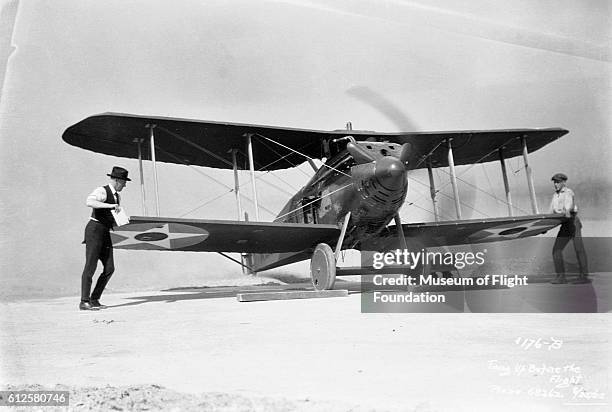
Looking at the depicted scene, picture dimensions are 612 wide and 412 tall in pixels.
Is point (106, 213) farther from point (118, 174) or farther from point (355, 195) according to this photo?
point (355, 195)

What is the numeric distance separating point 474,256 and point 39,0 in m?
6.04

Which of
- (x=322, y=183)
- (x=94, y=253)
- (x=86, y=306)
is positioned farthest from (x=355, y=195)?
(x=86, y=306)

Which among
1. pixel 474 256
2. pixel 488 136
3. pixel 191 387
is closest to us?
pixel 191 387

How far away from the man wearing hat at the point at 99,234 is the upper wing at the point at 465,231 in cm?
475

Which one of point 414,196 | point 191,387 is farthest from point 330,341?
point 414,196

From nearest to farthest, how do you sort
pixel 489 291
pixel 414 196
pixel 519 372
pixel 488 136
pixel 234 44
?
pixel 519 372, pixel 489 291, pixel 234 44, pixel 488 136, pixel 414 196

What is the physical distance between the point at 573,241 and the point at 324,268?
388 cm

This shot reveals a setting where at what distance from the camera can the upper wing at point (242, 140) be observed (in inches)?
315

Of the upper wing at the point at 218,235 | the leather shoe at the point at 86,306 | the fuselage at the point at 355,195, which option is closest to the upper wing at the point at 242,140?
the fuselage at the point at 355,195

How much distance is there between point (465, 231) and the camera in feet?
31.2

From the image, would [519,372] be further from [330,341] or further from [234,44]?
[234,44]

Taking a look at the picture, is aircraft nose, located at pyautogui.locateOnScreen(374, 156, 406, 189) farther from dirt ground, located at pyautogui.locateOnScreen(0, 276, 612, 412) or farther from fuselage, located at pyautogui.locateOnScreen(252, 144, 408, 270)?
dirt ground, located at pyautogui.locateOnScreen(0, 276, 612, 412)

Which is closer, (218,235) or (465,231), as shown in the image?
(218,235)

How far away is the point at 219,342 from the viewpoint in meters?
3.33
